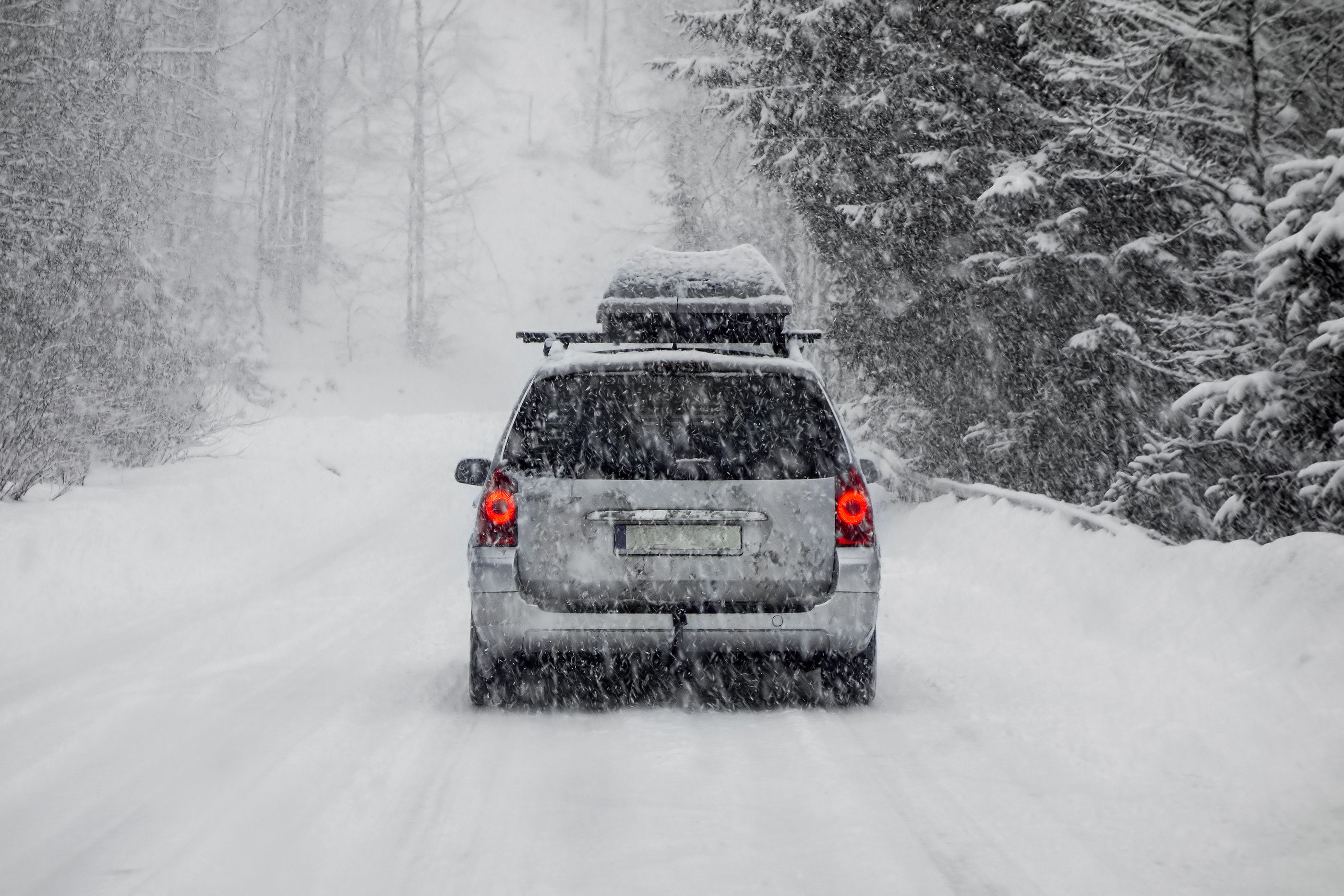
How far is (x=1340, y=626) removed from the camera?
19.3ft

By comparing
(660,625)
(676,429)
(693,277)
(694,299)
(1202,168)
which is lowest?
(660,625)

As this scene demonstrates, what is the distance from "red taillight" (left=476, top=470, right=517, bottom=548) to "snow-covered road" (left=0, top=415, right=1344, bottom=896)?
Answer: 897mm

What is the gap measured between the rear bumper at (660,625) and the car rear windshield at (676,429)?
0.50 metres

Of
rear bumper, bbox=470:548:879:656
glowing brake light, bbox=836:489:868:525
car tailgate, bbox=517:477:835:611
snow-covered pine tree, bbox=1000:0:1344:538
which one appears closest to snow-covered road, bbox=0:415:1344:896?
rear bumper, bbox=470:548:879:656

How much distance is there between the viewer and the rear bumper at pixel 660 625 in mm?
5645

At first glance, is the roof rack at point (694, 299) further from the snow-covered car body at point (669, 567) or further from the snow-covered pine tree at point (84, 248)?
the snow-covered car body at point (669, 567)

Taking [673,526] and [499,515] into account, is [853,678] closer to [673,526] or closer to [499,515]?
[673,526]

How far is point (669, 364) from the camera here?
5.92 metres

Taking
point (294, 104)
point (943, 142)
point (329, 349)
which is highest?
point (294, 104)

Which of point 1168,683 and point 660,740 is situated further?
point 1168,683

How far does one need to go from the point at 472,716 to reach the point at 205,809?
1.75 metres

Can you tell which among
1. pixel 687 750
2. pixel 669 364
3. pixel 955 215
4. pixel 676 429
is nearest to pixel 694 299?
pixel 955 215

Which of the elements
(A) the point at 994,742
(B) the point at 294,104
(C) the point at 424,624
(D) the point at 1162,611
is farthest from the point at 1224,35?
(B) the point at 294,104

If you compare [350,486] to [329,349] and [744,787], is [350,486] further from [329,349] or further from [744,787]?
[329,349]
